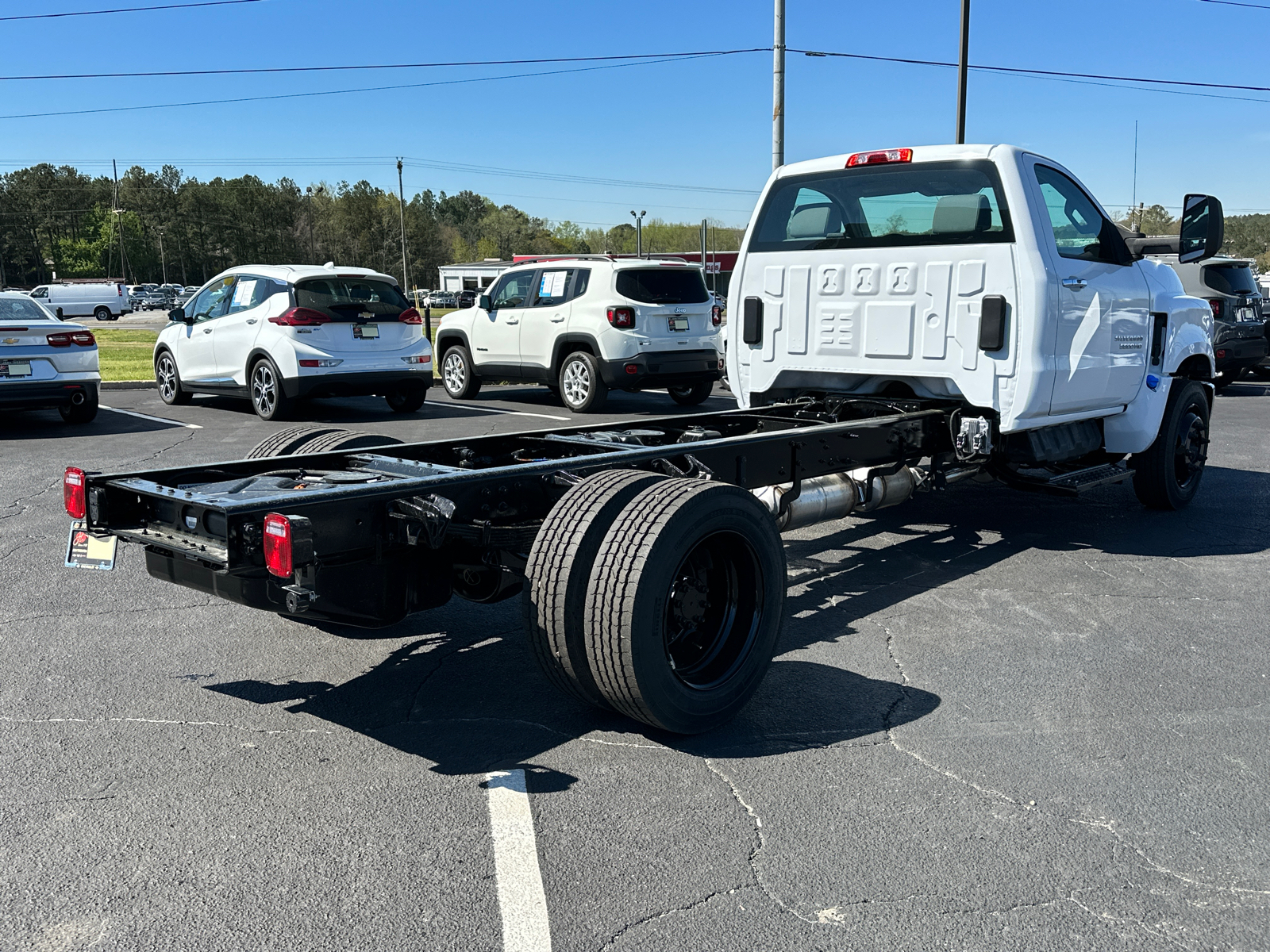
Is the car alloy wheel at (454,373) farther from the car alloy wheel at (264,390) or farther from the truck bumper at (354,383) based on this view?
the car alloy wheel at (264,390)

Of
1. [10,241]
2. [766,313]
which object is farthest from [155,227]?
[766,313]

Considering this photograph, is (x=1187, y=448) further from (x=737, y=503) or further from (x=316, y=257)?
(x=316, y=257)

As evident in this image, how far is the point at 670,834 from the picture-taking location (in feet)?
10.3

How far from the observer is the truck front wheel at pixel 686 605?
11.6 feet

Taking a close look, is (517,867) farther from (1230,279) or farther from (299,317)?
(1230,279)


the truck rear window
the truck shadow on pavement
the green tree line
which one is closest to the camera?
the truck shadow on pavement

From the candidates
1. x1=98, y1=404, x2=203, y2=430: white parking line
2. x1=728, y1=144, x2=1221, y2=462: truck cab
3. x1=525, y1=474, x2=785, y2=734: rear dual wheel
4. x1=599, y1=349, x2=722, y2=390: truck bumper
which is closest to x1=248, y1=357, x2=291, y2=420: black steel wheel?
x1=98, y1=404, x2=203, y2=430: white parking line

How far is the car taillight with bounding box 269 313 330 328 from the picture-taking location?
12477 mm

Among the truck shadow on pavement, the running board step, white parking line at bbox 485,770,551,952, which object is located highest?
the running board step

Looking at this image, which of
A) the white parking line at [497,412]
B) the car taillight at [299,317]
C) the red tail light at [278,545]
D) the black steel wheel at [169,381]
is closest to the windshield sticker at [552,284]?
the white parking line at [497,412]

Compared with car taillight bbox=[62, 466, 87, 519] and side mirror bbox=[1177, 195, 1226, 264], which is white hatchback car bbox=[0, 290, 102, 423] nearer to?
car taillight bbox=[62, 466, 87, 519]

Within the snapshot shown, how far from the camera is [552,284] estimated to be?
14.5 meters

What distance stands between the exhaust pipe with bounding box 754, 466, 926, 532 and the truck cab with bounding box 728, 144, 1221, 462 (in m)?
0.63

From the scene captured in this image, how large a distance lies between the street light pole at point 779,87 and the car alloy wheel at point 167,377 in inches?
426
